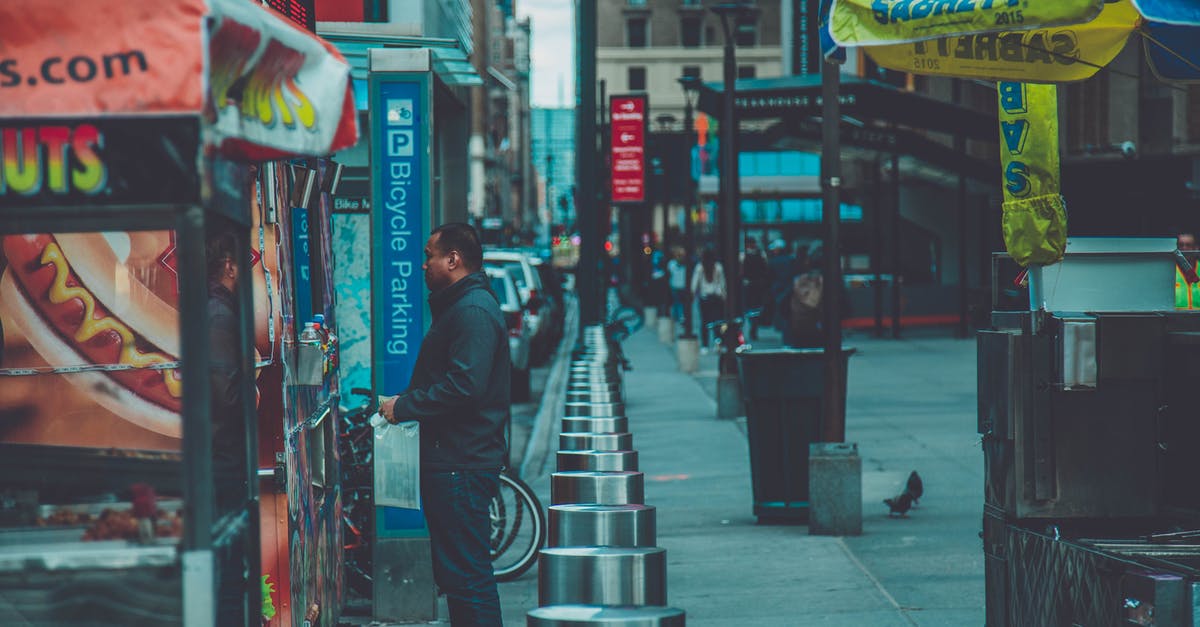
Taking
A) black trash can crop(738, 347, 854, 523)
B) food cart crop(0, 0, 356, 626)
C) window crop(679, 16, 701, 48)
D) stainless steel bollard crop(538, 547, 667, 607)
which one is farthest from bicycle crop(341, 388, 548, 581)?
window crop(679, 16, 701, 48)

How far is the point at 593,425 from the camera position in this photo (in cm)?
928

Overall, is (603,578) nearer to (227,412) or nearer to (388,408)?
(227,412)

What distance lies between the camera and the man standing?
21.6ft

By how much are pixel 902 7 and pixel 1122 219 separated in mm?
22298

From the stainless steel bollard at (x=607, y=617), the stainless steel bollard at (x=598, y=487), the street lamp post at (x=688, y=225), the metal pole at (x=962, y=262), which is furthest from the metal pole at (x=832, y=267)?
the metal pole at (x=962, y=262)

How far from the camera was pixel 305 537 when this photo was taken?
7.07m

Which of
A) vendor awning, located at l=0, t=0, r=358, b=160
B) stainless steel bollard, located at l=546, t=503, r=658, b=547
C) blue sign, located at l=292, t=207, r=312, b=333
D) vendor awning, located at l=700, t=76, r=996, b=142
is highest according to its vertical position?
vendor awning, located at l=700, t=76, r=996, b=142

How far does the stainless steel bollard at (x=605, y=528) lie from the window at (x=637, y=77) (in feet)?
360

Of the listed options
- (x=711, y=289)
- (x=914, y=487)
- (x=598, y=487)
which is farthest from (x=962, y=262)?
(x=598, y=487)

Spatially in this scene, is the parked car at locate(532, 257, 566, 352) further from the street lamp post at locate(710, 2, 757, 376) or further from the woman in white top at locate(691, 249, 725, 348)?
the street lamp post at locate(710, 2, 757, 376)

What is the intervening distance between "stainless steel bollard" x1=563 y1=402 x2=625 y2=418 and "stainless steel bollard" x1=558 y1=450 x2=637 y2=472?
1.76 meters

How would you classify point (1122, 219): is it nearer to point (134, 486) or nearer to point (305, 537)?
point (305, 537)

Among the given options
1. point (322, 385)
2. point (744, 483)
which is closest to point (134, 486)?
point (322, 385)

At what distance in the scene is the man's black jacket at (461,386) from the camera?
6562 millimetres
